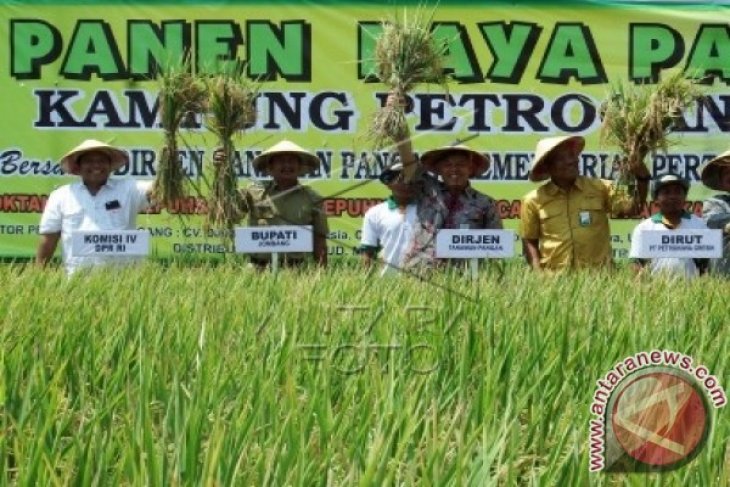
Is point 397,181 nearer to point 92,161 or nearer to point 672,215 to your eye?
point 672,215

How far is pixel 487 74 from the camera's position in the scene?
632cm

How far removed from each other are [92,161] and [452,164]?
160 centimetres

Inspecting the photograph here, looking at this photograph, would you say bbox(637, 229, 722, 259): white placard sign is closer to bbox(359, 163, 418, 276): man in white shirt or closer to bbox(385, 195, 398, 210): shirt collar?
bbox(359, 163, 418, 276): man in white shirt

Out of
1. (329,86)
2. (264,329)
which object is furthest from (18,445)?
(329,86)

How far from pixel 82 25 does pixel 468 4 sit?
215cm

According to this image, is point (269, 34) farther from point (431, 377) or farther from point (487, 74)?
point (431, 377)

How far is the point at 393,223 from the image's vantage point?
4.88 m

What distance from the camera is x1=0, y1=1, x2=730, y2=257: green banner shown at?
20.5ft

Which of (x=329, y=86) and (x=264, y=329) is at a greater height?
(x=329, y=86)

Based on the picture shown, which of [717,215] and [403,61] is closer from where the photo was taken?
[403,61]

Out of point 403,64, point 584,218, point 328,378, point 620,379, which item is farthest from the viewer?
point 584,218

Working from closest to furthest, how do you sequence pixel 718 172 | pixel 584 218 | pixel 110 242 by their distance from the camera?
pixel 110 242 → pixel 584 218 → pixel 718 172

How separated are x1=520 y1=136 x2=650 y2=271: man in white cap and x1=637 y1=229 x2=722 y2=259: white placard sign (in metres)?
0.35

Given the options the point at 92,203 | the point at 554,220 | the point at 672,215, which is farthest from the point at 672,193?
the point at 92,203
